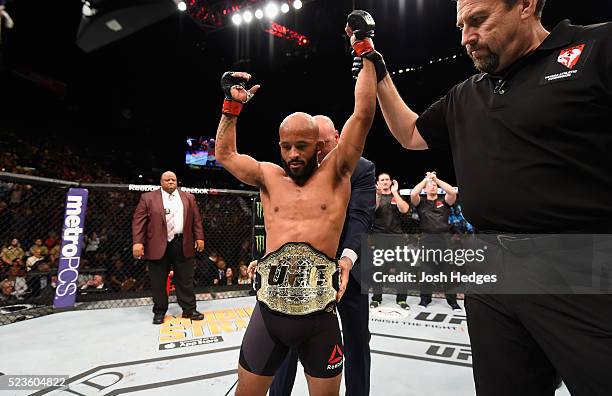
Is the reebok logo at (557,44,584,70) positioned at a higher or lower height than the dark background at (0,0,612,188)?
lower

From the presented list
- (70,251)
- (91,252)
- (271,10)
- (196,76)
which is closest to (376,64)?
(70,251)

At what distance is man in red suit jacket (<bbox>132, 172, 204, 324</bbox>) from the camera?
3.67 meters

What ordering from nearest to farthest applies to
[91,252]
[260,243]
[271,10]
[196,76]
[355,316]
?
[355,316] < [260,243] < [91,252] < [271,10] < [196,76]

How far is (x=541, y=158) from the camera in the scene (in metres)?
0.86

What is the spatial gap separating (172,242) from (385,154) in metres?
10.00

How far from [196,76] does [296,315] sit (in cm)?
1166

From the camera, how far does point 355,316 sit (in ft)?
5.88

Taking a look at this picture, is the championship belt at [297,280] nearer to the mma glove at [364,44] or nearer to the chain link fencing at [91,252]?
the mma glove at [364,44]

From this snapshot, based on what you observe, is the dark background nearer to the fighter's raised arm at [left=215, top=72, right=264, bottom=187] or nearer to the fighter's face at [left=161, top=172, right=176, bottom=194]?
the fighter's face at [left=161, top=172, right=176, bottom=194]

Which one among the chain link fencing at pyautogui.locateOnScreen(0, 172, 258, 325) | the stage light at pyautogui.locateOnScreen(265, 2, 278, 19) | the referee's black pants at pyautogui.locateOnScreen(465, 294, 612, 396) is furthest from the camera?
the stage light at pyautogui.locateOnScreen(265, 2, 278, 19)

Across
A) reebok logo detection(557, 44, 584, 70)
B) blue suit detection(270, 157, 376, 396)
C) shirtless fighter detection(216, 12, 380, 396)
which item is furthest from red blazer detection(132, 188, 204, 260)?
reebok logo detection(557, 44, 584, 70)

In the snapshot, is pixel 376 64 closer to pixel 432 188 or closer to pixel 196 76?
pixel 432 188

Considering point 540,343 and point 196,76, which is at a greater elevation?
point 196,76

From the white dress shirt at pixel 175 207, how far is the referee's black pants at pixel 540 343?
3.34 meters
